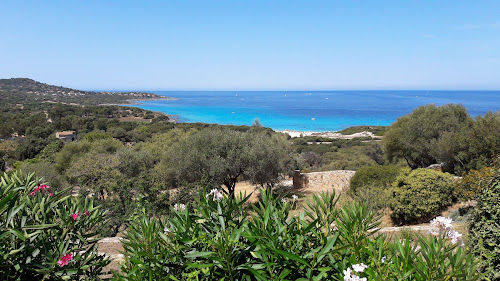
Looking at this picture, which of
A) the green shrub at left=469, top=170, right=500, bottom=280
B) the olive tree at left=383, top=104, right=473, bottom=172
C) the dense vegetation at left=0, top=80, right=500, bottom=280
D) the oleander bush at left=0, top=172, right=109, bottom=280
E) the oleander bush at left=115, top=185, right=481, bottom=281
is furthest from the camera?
the olive tree at left=383, top=104, right=473, bottom=172

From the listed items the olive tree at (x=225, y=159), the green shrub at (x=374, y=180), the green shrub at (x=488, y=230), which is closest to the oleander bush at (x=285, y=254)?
the green shrub at (x=488, y=230)

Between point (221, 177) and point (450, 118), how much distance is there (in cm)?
1529

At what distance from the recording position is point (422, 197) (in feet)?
30.2

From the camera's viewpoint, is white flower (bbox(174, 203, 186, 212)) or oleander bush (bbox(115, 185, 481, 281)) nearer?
oleander bush (bbox(115, 185, 481, 281))

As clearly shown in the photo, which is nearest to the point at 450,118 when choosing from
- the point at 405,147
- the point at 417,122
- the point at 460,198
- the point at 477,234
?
the point at 417,122

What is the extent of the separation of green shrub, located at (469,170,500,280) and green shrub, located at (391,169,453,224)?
485 centimetres

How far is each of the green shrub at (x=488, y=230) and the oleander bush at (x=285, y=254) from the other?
1.79 meters

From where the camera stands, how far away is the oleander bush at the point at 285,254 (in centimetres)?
182

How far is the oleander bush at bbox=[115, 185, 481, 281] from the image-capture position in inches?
71.6

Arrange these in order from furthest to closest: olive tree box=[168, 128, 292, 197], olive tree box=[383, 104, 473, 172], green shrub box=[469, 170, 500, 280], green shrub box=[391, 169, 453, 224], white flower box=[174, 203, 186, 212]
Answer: olive tree box=[383, 104, 473, 172] → olive tree box=[168, 128, 292, 197] → green shrub box=[391, 169, 453, 224] → green shrub box=[469, 170, 500, 280] → white flower box=[174, 203, 186, 212]

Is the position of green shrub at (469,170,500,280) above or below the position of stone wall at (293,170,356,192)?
above

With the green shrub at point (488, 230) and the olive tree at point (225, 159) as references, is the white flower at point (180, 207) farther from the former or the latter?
the olive tree at point (225, 159)

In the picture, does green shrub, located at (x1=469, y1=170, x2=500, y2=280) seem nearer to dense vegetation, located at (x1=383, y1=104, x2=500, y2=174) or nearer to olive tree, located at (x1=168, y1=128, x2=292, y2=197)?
olive tree, located at (x1=168, y1=128, x2=292, y2=197)

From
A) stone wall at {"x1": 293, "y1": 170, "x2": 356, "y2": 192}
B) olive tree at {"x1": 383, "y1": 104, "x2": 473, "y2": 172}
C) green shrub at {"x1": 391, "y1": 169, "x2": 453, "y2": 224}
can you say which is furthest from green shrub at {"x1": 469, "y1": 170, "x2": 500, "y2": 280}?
olive tree at {"x1": 383, "y1": 104, "x2": 473, "y2": 172}
